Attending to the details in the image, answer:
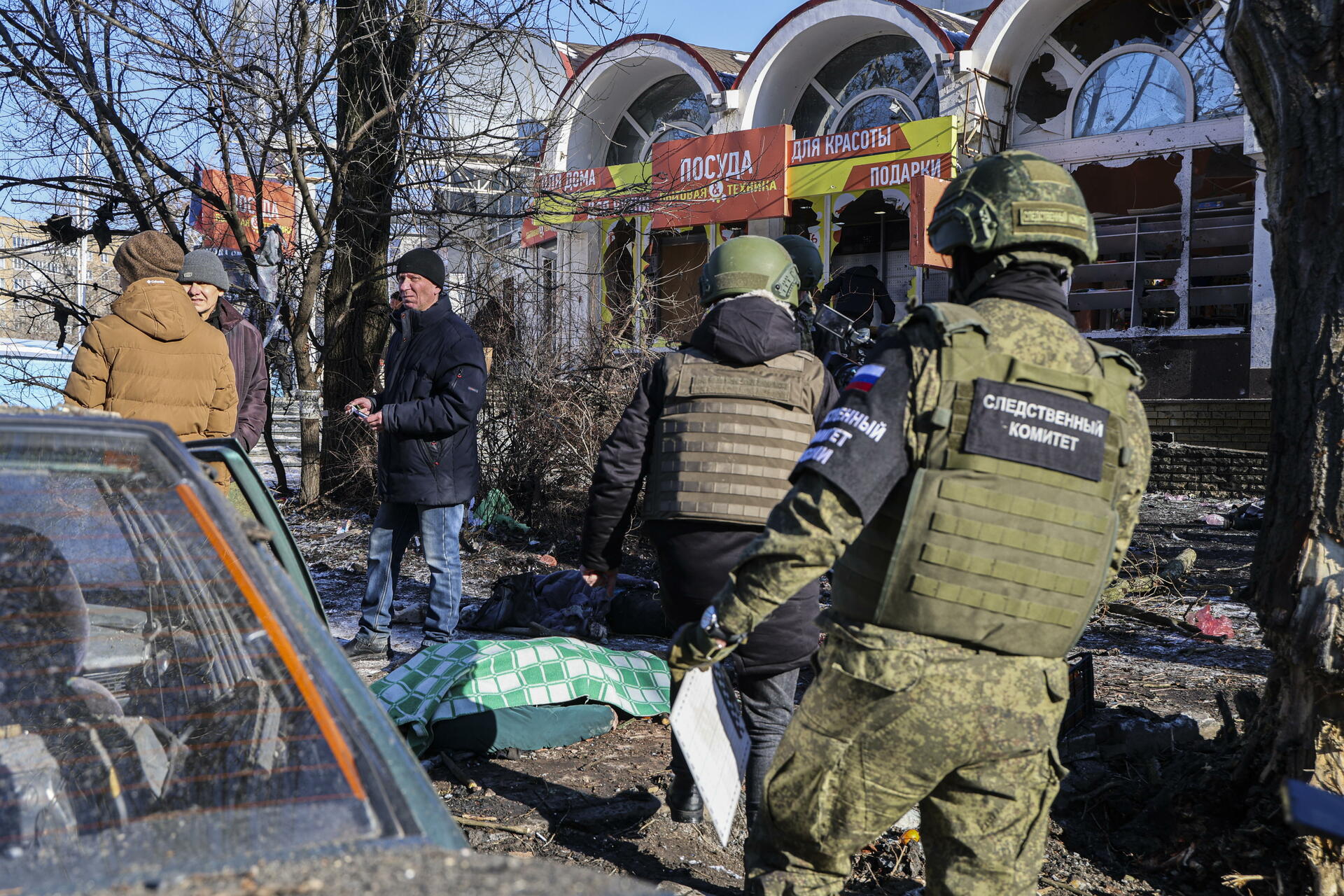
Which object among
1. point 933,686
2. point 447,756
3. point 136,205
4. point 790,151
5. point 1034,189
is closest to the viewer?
point 933,686

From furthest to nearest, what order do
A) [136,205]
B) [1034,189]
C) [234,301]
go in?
[234,301] < [136,205] < [1034,189]

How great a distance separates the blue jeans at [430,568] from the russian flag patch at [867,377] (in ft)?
10.3

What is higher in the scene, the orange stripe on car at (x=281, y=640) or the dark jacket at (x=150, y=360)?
the dark jacket at (x=150, y=360)

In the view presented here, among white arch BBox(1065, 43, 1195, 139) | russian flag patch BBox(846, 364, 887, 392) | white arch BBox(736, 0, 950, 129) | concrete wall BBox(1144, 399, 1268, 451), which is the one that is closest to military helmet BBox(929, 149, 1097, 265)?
russian flag patch BBox(846, 364, 887, 392)

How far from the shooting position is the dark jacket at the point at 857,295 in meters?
8.12

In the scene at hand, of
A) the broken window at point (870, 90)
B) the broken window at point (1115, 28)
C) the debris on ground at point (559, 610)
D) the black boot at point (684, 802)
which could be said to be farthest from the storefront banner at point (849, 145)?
the black boot at point (684, 802)

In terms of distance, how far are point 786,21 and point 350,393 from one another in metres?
9.66

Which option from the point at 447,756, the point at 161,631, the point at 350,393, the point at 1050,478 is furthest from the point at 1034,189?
the point at 350,393

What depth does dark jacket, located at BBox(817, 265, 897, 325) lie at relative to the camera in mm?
8117

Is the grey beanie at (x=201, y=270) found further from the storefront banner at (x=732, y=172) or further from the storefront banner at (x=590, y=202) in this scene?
the storefront banner at (x=732, y=172)

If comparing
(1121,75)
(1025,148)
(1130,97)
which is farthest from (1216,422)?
(1121,75)

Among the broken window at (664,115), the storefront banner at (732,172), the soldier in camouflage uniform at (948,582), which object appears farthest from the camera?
→ the broken window at (664,115)

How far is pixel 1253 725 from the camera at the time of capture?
3.36 meters

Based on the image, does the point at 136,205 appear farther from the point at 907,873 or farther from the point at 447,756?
the point at 907,873
